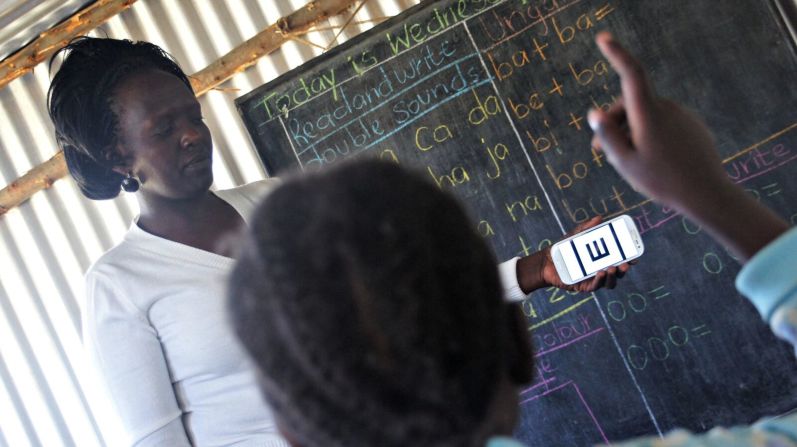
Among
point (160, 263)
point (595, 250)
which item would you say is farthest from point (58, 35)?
point (595, 250)

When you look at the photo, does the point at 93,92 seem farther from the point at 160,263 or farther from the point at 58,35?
the point at 58,35

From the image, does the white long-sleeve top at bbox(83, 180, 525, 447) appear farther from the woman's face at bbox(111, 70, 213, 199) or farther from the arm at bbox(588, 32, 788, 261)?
the arm at bbox(588, 32, 788, 261)

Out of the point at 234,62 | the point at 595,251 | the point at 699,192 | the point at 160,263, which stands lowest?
the point at 595,251

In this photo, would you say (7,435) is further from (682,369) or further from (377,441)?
(377,441)

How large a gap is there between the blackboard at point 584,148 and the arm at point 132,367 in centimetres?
130

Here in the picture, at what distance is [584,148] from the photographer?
2.47m

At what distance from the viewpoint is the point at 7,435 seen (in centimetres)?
346

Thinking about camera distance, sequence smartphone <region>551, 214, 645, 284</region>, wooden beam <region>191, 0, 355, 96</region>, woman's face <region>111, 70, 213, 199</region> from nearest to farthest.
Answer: smartphone <region>551, 214, 645, 284</region>
woman's face <region>111, 70, 213, 199</region>
wooden beam <region>191, 0, 355, 96</region>

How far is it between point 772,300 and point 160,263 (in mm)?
1216

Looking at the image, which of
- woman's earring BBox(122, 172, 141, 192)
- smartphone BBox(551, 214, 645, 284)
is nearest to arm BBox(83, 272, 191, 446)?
woman's earring BBox(122, 172, 141, 192)

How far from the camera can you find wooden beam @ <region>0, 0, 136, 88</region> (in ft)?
10.5

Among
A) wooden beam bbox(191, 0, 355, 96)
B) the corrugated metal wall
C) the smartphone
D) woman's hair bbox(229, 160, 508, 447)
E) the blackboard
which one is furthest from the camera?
the corrugated metal wall

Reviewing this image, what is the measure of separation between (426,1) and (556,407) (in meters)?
1.31

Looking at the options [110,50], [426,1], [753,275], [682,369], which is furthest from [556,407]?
[753,275]
